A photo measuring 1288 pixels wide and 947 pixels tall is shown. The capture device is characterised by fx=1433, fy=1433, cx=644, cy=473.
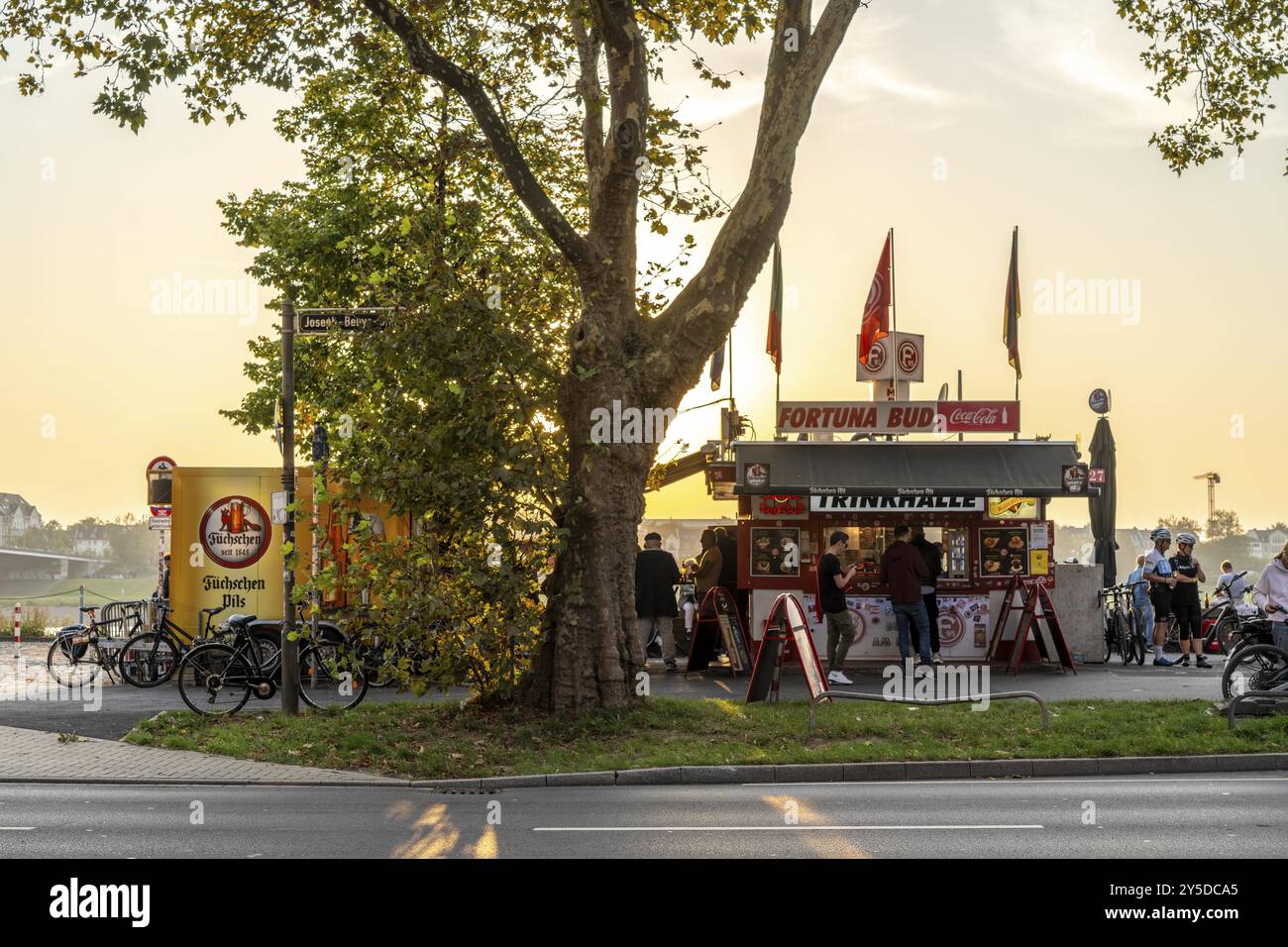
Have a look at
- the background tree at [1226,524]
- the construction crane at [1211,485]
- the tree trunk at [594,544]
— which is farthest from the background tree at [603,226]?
the background tree at [1226,524]

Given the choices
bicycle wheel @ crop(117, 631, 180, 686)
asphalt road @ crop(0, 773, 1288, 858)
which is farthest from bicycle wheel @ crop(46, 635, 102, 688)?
asphalt road @ crop(0, 773, 1288, 858)

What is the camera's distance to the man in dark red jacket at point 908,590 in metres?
18.8

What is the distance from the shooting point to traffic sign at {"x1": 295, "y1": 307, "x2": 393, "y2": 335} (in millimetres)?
14789

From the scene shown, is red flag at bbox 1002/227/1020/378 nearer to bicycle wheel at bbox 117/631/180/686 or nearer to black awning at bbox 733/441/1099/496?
black awning at bbox 733/441/1099/496

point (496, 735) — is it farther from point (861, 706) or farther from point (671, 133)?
point (671, 133)

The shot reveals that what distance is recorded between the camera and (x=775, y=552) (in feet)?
68.5

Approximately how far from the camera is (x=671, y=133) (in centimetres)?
1655

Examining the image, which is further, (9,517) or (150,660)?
(9,517)

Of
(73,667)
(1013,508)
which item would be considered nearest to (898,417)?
(1013,508)

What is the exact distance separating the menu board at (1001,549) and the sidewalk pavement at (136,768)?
11.3m

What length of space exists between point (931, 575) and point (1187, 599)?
422cm

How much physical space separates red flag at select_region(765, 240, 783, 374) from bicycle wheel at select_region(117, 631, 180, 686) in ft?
35.5

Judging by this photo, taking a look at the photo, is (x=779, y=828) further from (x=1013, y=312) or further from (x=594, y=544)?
(x=1013, y=312)

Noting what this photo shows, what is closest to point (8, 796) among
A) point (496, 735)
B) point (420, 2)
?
point (496, 735)
